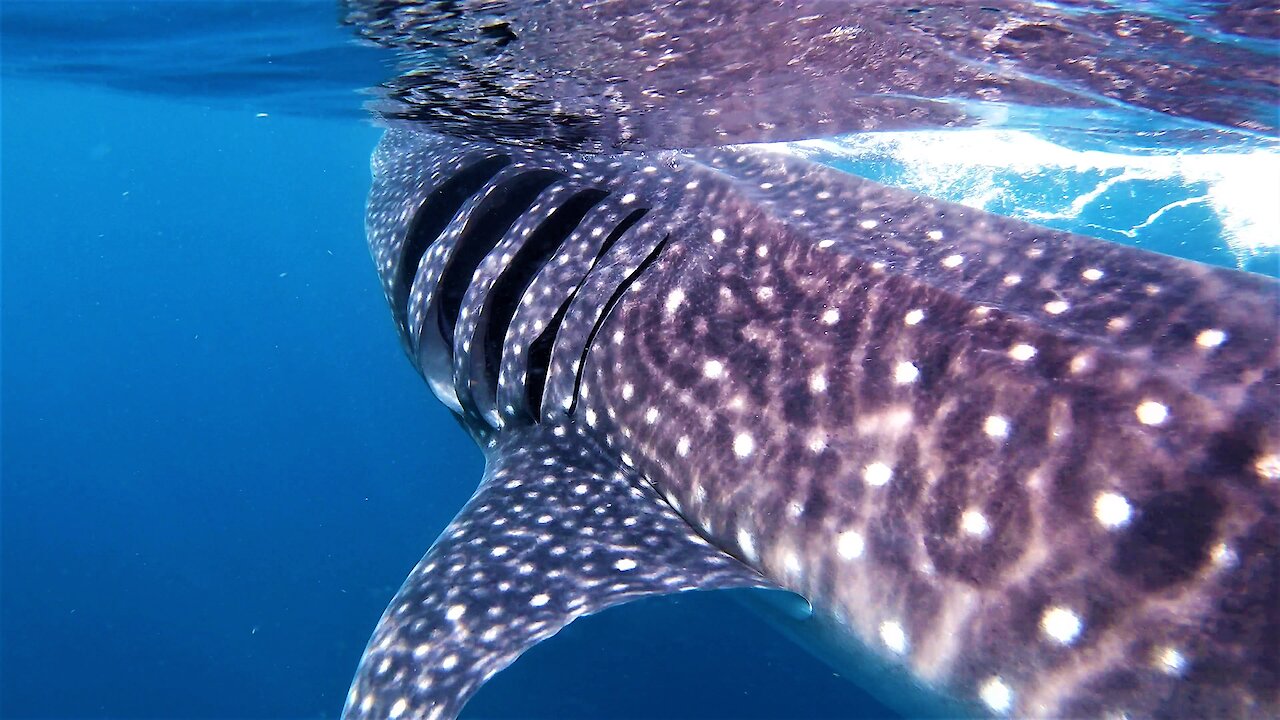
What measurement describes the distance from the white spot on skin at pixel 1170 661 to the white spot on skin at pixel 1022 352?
42.8 inches

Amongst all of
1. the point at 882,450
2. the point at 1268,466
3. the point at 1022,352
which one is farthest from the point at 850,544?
the point at 1268,466

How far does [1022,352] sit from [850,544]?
1025 mm

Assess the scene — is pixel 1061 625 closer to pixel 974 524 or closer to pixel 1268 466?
pixel 974 524

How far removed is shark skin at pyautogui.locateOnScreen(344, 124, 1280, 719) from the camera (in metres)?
2.39

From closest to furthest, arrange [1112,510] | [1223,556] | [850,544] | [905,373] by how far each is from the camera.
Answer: [1223,556]
[1112,510]
[850,544]
[905,373]

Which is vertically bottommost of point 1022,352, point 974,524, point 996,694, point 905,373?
point 996,694

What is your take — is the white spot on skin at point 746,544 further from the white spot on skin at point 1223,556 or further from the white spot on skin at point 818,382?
the white spot on skin at point 1223,556

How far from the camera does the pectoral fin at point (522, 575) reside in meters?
2.89

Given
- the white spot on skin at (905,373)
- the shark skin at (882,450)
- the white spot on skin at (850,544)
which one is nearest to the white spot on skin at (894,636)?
the shark skin at (882,450)

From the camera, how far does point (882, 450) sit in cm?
297

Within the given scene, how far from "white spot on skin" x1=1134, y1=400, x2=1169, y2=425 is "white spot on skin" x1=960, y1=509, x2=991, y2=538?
25.0 inches

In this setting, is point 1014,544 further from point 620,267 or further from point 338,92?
point 338,92

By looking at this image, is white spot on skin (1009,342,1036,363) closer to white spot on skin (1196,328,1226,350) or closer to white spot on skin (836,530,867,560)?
white spot on skin (1196,328,1226,350)

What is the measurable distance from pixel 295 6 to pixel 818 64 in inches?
187
